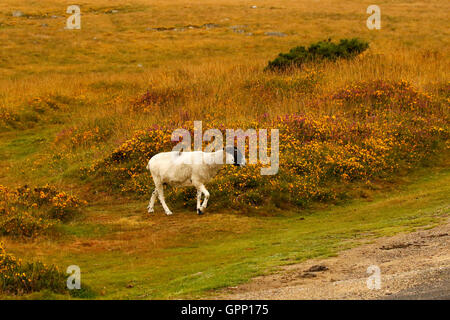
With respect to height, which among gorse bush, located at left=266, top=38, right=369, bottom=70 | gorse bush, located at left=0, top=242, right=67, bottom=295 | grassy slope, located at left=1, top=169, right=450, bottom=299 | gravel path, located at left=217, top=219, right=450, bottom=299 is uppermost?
gorse bush, located at left=266, top=38, right=369, bottom=70

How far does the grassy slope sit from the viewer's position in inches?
460

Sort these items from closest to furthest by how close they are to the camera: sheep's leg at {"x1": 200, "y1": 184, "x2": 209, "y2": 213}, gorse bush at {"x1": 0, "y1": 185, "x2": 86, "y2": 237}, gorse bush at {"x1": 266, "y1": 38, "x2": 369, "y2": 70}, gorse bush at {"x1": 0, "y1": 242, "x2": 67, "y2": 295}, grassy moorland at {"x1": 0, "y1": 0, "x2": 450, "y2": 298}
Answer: gorse bush at {"x1": 0, "y1": 242, "x2": 67, "y2": 295}, grassy moorland at {"x1": 0, "y1": 0, "x2": 450, "y2": 298}, gorse bush at {"x1": 0, "y1": 185, "x2": 86, "y2": 237}, sheep's leg at {"x1": 200, "y1": 184, "x2": 209, "y2": 213}, gorse bush at {"x1": 266, "y1": 38, "x2": 369, "y2": 70}

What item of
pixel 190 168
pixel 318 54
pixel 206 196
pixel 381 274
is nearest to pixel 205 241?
pixel 206 196

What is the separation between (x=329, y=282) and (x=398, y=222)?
5.56 metres

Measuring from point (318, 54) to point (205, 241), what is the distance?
23.2 meters

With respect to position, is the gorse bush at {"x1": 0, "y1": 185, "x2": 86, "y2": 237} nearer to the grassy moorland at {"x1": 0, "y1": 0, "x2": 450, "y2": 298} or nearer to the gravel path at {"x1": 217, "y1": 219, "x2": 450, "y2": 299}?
the grassy moorland at {"x1": 0, "y1": 0, "x2": 450, "y2": 298}

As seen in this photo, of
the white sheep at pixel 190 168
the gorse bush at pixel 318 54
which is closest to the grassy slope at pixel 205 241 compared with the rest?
the white sheep at pixel 190 168

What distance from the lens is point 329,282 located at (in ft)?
32.7

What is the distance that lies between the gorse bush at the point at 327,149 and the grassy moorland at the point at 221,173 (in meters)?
0.06

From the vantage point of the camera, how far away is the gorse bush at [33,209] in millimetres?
15914

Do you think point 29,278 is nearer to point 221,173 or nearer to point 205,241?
point 205,241

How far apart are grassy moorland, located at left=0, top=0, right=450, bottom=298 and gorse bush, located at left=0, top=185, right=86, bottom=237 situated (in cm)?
5

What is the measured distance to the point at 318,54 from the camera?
3644 centimetres

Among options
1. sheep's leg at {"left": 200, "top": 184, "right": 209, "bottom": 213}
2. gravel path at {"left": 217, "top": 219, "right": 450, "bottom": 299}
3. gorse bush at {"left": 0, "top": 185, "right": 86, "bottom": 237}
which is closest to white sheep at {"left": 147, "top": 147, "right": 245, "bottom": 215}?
sheep's leg at {"left": 200, "top": 184, "right": 209, "bottom": 213}
